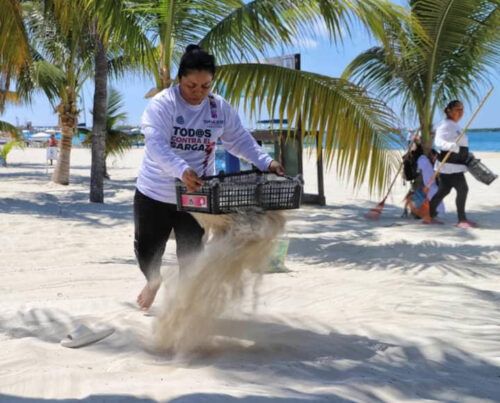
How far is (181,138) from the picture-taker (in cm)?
344

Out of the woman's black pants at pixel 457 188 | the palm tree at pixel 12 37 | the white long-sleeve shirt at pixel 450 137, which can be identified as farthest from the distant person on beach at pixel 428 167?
the palm tree at pixel 12 37

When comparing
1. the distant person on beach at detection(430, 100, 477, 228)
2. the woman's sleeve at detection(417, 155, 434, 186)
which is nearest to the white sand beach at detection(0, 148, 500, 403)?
the distant person on beach at detection(430, 100, 477, 228)

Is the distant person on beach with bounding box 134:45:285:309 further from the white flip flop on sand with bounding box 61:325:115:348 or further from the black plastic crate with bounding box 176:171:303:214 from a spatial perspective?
the white flip flop on sand with bounding box 61:325:115:348

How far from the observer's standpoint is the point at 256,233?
334cm

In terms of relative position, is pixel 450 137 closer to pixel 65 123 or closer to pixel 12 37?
pixel 12 37

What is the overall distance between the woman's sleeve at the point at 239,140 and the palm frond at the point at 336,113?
88.6 inches

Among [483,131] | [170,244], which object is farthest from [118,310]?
[483,131]

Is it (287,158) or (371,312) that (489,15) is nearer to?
(287,158)

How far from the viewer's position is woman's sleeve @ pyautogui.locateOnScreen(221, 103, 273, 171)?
144 inches

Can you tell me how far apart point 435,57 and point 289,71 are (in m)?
3.39

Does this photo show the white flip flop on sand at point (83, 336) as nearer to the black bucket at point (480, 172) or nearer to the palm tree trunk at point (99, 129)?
the black bucket at point (480, 172)

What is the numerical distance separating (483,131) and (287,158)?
356 ft

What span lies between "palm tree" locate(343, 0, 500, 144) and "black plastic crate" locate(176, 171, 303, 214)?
477 cm

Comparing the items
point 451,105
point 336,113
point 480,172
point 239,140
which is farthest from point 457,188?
point 239,140
